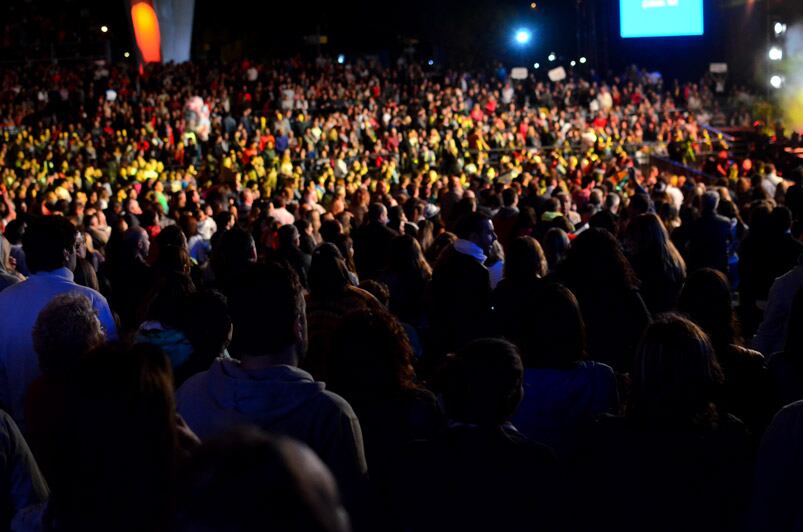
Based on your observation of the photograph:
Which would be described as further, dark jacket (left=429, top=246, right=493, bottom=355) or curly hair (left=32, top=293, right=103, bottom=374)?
dark jacket (left=429, top=246, right=493, bottom=355)

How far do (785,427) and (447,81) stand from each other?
96.0 ft

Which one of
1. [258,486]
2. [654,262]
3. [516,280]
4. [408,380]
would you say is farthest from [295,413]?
[654,262]

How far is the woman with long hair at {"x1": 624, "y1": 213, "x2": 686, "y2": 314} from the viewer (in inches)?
236

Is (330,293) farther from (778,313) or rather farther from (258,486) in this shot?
(258,486)

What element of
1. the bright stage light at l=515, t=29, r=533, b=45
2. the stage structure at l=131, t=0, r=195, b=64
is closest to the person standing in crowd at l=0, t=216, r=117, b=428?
the stage structure at l=131, t=0, r=195, b=64

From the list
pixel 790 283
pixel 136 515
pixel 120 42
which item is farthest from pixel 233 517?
pixel 120 42

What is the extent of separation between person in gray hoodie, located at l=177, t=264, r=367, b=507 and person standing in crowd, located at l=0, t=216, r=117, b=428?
1.38 m

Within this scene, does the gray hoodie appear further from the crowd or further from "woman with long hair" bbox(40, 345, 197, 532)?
"woman with long hair" bbox(40, 345, 197, 532)

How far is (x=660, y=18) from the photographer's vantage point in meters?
31.5

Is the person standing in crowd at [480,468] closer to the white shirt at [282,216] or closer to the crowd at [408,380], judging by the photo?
the crowd at [408,380]

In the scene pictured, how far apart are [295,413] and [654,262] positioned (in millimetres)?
3891

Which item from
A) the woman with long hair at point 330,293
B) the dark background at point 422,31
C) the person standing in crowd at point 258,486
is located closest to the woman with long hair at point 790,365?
the woman with long hair at point 330,293

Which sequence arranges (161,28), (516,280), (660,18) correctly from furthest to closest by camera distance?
(660,18)
(161,28)
(516,280)

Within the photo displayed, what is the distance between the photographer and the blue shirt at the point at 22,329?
408cm
